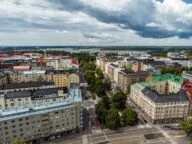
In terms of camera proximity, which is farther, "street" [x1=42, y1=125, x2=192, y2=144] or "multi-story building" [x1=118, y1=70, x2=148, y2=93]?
"multi-story building" [x1=118, y1=70, x2=148, y2=93]

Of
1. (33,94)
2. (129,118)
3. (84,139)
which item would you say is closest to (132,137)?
(129,118)

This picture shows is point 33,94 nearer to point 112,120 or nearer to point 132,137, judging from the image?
point 112,120

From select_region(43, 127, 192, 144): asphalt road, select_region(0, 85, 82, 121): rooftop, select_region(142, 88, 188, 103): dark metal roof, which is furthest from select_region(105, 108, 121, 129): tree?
select_region(142, 88, 188, 103): dark metal roof

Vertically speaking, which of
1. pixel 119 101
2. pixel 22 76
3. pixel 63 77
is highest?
pixel 63 77

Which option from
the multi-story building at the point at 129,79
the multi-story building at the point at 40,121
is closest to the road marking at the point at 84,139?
the multi-story building at the point at 40,121

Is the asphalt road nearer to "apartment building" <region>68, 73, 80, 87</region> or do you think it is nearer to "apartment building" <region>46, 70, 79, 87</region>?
"apartment building" <region>68, 73, 80, 87</region>
